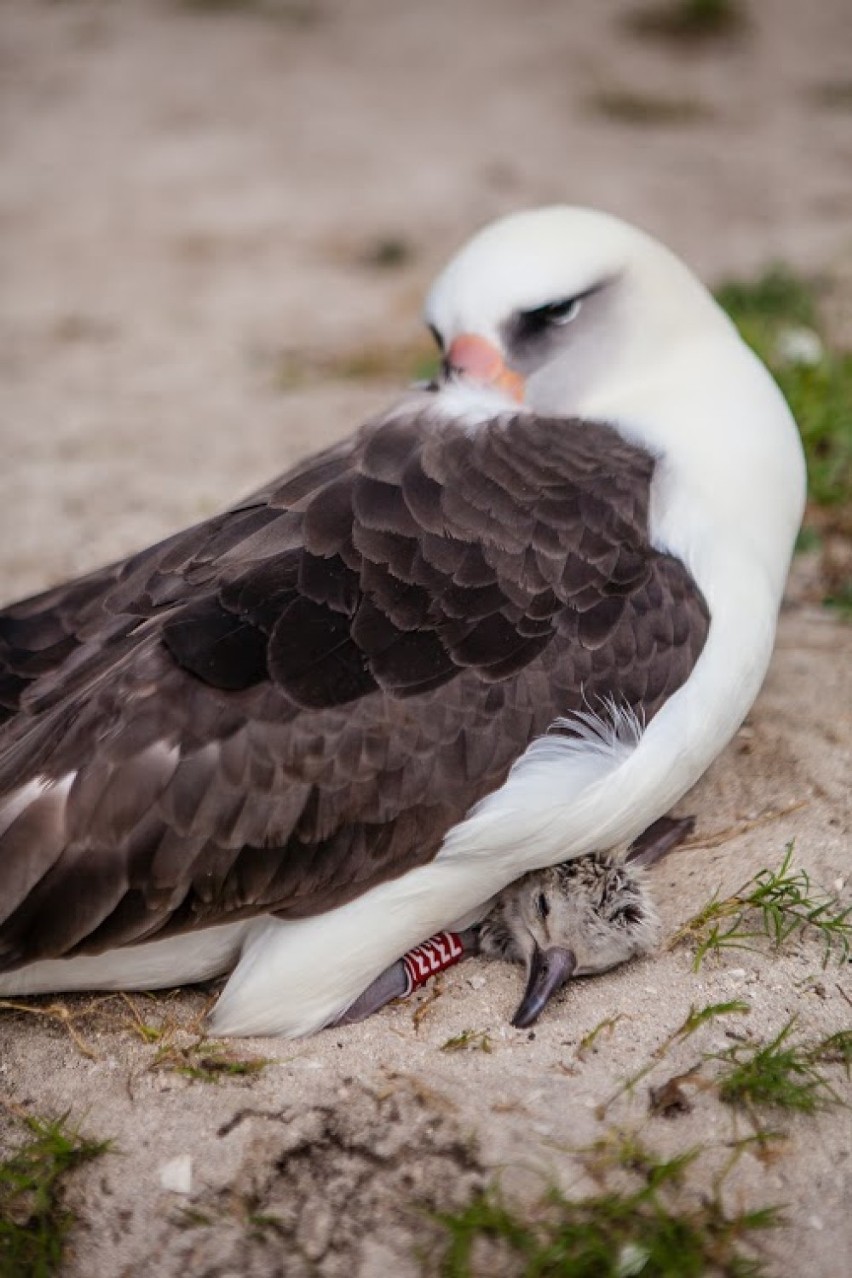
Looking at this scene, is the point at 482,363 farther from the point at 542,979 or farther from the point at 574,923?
the point at 542,979

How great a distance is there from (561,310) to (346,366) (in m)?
3.16

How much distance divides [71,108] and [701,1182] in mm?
9940

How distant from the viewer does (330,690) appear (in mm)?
3314

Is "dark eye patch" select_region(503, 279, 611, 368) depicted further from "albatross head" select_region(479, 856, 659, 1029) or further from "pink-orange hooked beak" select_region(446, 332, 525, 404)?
"albatross head" select_region(479, 856, 659, 1029)

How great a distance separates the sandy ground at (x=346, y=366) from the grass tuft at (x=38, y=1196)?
0.05 m

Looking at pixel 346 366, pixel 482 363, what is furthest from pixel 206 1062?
pixel 346 366

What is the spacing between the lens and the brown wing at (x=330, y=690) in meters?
3.25

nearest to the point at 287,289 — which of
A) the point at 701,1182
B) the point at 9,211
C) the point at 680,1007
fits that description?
the point at 9,211

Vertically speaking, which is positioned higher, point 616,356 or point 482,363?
point 482,363

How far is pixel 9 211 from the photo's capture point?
926 centimetres

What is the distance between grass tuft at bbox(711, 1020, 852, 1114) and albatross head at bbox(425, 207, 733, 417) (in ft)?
6.02

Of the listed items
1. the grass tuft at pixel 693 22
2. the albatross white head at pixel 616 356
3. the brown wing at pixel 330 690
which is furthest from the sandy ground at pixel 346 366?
the albatross white head at pixel 616 356

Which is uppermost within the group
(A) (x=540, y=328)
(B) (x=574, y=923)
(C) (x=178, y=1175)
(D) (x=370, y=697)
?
(A) (x=540, y=328)

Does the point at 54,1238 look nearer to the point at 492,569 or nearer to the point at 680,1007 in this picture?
the point at 680,1007
